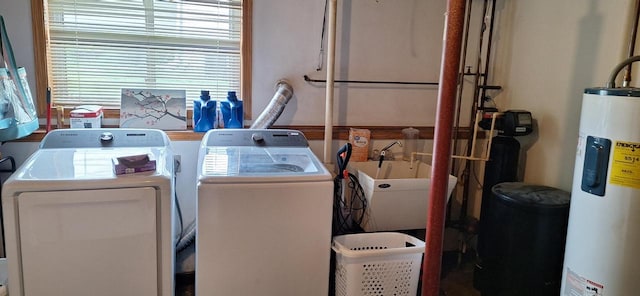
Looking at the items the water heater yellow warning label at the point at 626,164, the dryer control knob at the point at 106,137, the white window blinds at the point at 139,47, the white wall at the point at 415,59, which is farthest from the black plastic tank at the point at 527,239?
the dryer control knob at the point at 106,137

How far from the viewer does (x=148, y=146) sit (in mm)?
2207

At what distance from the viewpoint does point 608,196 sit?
1.83m

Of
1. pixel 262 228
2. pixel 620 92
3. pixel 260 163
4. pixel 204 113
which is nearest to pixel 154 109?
pixel 204 113

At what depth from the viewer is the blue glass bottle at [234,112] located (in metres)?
2.61

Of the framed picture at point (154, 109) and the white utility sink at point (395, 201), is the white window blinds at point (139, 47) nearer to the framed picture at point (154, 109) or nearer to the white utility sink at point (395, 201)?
the framed picture at point (154, 109)

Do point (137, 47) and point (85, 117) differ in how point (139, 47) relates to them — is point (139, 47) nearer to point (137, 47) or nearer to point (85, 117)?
point (137, 47)

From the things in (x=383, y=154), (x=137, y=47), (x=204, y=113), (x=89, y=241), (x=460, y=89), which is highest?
(x=137, y=47)

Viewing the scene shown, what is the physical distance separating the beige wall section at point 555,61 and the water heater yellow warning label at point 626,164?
73 centimetres

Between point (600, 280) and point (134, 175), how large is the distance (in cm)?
202

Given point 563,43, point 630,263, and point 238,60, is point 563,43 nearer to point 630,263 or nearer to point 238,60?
point 630,263

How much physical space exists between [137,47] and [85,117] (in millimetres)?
519

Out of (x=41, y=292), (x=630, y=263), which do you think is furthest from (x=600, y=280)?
(x=41, y=292)

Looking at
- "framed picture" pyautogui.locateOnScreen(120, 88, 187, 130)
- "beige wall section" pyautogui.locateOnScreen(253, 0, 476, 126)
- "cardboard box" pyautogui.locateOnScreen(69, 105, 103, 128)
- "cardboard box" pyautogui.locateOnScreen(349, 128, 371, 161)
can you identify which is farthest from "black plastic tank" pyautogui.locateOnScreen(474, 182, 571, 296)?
"cardboard box" pyautogui.locateOnScreen(69, 105, 103, 128)

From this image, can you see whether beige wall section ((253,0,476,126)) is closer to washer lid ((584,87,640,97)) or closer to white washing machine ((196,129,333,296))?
white washing machine ((196,129,333,296))
